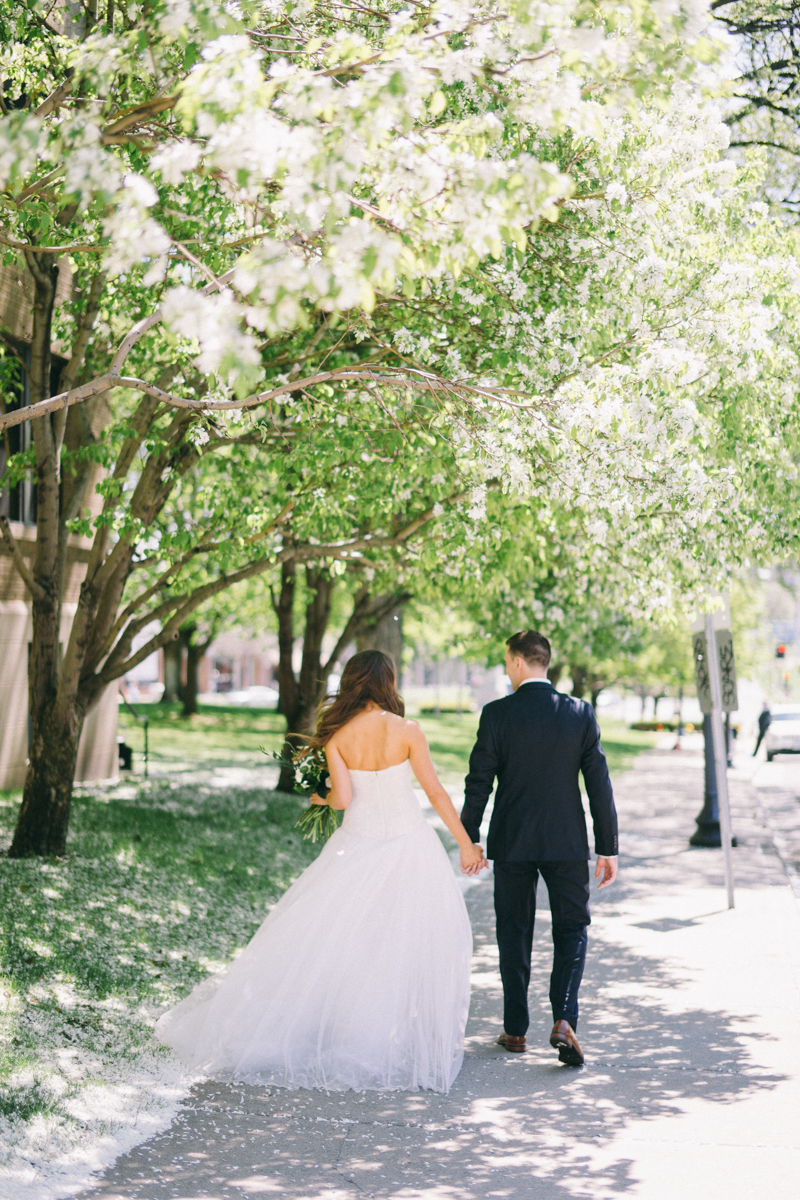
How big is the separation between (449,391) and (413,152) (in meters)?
2.44

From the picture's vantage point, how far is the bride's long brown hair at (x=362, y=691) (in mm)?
5805

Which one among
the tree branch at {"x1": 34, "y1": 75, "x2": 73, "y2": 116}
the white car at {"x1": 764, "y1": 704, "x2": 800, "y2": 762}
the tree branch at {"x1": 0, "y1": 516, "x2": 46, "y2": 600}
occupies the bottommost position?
the white car at {"x1": 764, "y1": 704, "x2": 800, "y2": 762}

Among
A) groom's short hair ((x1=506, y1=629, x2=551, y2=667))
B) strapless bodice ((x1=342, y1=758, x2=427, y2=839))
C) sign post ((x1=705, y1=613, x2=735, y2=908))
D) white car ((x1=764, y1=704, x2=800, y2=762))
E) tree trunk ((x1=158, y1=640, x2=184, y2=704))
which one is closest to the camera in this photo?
strapless bodice ((x1=342, y1=758, x2=427, y2=839))

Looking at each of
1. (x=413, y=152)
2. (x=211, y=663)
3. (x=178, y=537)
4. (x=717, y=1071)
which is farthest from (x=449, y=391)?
(x=211, y=663)

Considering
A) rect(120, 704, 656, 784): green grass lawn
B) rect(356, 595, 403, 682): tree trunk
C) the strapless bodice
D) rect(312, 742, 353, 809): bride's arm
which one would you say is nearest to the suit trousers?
the strapless bodice

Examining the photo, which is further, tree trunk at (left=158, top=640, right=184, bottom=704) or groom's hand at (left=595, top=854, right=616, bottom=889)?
tree trunk at (left=158, top=640, right=184, bottom=704)

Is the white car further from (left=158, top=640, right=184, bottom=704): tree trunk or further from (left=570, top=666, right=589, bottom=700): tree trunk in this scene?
(left=158, top=640, right=184, bottom=704): tree trunk

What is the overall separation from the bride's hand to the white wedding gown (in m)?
0.11

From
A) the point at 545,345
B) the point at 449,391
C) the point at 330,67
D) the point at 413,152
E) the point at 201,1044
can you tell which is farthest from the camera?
the point at 545,345

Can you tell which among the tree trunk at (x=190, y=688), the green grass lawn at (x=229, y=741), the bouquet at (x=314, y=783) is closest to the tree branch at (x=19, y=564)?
the bouquet at (x=314, y=783)

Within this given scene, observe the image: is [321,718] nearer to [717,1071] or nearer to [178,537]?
[717,1071]

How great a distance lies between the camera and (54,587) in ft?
31.4

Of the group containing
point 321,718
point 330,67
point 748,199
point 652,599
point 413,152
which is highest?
point 748,199

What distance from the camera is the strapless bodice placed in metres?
5.85
